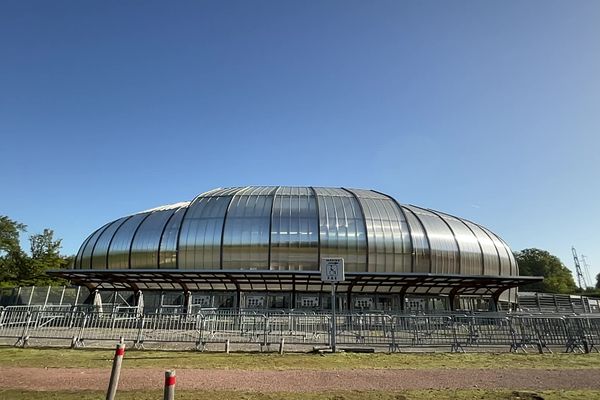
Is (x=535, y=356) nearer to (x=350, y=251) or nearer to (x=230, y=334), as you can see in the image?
(x=230, y=334)

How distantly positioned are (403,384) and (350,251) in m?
26.9

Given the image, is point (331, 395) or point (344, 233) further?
point (344, 233)

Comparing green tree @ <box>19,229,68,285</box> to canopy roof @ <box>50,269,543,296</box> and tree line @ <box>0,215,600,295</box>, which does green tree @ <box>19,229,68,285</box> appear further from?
canopy roof @ <box>50,269,543,296</box>

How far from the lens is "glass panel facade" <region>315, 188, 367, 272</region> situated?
36156 millimetres

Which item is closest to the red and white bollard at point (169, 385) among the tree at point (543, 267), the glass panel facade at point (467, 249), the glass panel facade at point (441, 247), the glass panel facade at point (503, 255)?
the glass panel facade at point (441, 247)

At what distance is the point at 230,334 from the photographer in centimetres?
1981

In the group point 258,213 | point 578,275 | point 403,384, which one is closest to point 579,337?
point 403,384

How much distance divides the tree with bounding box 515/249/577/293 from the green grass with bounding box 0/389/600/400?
12203cm

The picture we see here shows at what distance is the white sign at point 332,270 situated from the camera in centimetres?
1590

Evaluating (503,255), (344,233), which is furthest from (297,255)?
(503,255)

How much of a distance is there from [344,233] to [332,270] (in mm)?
21110

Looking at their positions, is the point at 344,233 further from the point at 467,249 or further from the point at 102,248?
the point at 102,248

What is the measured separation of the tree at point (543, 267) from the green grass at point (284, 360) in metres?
116

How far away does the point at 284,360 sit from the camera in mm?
13352
